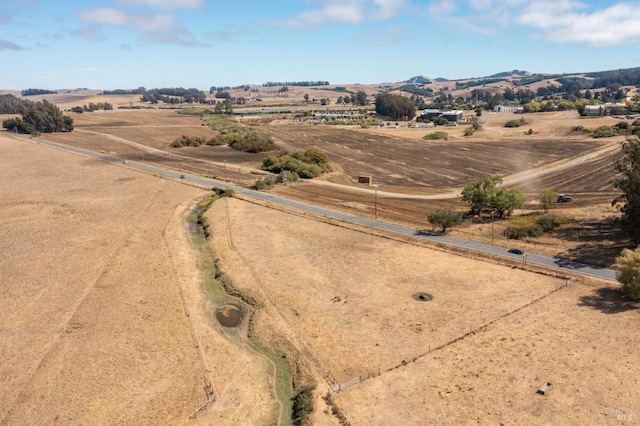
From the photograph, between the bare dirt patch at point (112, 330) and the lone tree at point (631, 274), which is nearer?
the bare dirt patch at point (112, 330)

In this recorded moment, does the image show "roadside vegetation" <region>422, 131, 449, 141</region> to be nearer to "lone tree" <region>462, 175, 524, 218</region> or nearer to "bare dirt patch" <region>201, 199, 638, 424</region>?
"lone tree" <region>462, 175, 524, 218</region>

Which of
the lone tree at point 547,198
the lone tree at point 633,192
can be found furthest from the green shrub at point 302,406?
the lone tree at point 547,198

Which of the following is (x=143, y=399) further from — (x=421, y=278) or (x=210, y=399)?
(x=421, y=278)

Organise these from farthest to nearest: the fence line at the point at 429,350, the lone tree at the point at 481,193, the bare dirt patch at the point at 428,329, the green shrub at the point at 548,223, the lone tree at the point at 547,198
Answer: the lone tree at the point at 547,198
the lone tree at the point at 481,193
the green shrub at the point at 548,223
the fence line at the point at 429,350
the bare dirt patch at the point at 428,329

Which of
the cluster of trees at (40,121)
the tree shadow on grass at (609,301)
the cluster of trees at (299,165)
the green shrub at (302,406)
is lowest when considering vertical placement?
the green shrub at (302,406)

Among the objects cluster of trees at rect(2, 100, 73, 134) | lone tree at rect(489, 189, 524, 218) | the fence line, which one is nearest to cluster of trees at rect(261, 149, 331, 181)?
lone tree at rect(489, 189, 524, 218)

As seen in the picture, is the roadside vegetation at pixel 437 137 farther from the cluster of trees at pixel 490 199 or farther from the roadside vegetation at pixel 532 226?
the roadside vegetation at pixel 532 226

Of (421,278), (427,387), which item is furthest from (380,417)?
(421,278)
